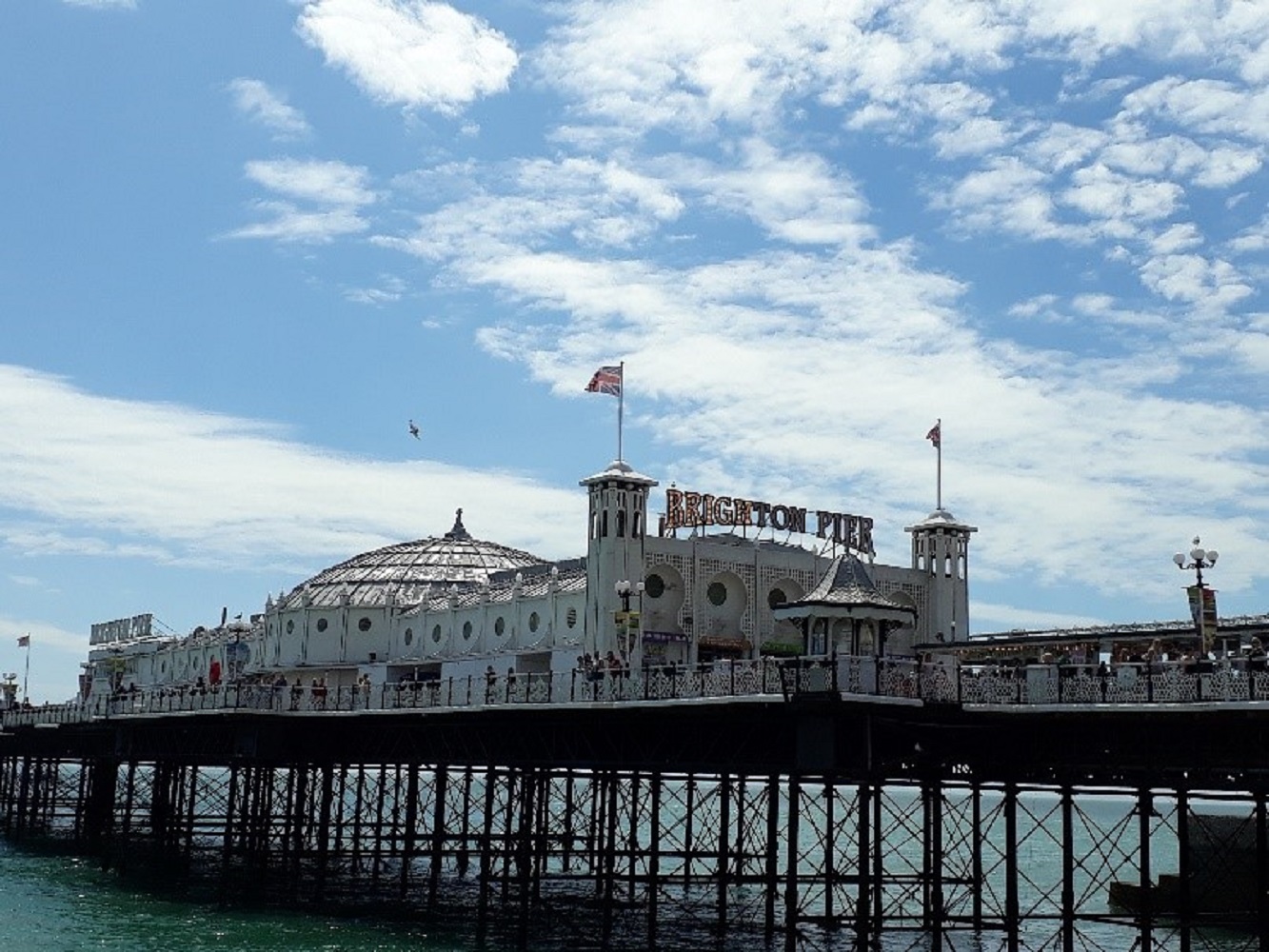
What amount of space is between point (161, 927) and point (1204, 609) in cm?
3701

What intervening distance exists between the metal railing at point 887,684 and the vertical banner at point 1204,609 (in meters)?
1.52

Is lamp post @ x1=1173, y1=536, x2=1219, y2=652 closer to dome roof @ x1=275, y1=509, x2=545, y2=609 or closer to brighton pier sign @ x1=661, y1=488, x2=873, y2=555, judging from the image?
brighton pier sign @ x1=661, y1=488, x2=873, y2=555

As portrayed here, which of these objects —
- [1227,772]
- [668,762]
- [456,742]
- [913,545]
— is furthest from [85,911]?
[1227,772]

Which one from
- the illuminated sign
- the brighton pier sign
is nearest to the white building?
the brighton pier sign

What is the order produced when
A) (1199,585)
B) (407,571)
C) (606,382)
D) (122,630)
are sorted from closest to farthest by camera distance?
(1199,585)
(606,382)
(407,571)
(122,630)

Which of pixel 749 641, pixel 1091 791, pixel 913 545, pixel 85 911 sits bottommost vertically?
pixel 85 911

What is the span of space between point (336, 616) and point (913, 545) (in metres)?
36.8

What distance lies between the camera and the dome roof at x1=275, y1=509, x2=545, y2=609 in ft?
309

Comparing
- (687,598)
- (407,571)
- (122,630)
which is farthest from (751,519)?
(122,630)

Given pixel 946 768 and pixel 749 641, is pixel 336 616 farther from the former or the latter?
pixel 946 768

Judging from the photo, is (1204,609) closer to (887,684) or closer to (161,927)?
(887,684)

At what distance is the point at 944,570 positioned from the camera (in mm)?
70750

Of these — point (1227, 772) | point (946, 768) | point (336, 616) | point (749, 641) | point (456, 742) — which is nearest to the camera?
point (1227, 772)

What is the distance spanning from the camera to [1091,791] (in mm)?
42750
